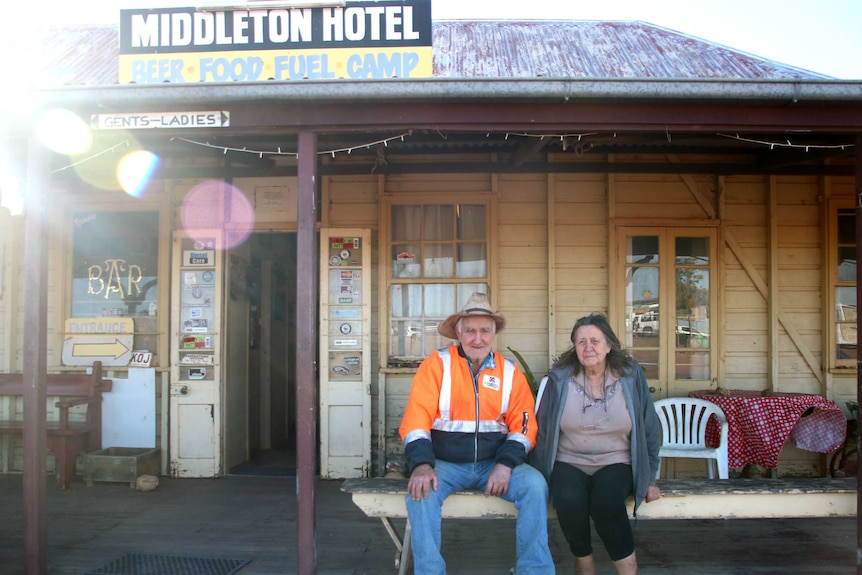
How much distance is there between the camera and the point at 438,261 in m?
6.00

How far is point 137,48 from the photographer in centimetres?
459

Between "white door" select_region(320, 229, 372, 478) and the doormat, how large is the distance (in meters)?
1.87

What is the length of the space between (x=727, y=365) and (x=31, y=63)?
25.0 ft

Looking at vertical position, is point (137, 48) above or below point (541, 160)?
above

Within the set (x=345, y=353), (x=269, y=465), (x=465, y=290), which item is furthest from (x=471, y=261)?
(x=269, y=465)

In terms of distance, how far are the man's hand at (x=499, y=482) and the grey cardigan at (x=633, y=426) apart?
259 millimetres

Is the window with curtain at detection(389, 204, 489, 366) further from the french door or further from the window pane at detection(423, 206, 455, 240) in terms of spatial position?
the french door

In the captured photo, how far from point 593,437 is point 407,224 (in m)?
3.01

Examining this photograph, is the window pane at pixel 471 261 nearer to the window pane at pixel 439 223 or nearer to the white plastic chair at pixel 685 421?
the window pane at pixel 439 223

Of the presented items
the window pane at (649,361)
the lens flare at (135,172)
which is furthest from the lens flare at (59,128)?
the window pane at (649,361)

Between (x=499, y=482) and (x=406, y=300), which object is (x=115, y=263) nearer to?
(x=406, y=300)

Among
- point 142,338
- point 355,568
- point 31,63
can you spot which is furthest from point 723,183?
point 31,63

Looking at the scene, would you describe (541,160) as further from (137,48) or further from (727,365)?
(137,48)

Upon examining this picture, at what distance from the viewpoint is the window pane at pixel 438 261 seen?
19.6 ft
